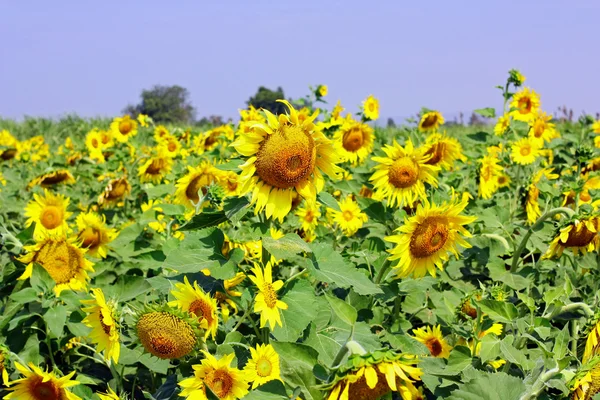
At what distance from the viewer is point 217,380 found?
1.72 metres

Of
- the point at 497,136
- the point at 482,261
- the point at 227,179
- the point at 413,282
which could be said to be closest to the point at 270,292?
the point at 413,282

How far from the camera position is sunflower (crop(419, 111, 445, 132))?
4.76m

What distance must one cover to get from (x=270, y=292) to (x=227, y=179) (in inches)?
44.8

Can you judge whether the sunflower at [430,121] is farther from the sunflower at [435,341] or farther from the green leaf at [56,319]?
the green leaf at [56,319]

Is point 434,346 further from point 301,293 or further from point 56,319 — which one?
point 56,319

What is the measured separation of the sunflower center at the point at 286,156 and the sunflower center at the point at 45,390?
89cm

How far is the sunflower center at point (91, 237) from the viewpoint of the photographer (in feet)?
10.2

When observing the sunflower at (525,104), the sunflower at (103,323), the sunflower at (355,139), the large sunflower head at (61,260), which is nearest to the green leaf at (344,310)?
the sunflower at (103,323)

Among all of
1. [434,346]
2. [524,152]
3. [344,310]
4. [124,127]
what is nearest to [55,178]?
[124,127]

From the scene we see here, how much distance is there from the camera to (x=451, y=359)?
1.99 meters

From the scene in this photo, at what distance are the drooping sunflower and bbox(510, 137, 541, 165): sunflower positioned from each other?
10.6ft

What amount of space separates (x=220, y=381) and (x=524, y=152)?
3474mm

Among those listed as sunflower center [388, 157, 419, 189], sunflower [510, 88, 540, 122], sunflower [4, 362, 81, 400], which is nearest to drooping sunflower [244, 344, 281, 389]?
sunflower [4, 362, 81, 400]

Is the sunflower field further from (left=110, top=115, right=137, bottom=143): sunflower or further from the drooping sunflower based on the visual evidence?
(left=110, top=115, right=137, bottom=143): sunflower
